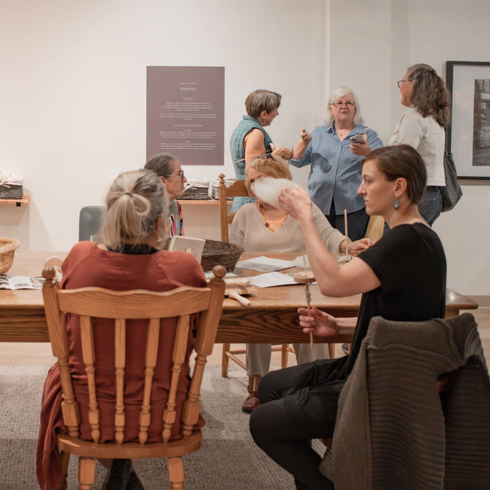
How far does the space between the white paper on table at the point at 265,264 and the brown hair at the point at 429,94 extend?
4.92 ft

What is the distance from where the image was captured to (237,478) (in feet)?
7.26

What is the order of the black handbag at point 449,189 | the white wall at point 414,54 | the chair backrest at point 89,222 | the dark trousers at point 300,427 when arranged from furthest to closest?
the white wall at point 414,54 < the black handbag at point 449,189 < the chair backrest at point 89,222 < the dark trousers at point 300,427

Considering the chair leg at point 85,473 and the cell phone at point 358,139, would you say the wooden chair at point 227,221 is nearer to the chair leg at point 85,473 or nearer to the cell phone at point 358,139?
the cell phone at point 358,139

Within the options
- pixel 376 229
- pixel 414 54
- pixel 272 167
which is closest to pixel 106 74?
pixel 414 54

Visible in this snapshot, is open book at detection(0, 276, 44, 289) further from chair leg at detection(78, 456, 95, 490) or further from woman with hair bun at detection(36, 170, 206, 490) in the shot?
chair leg at detection(78, 456, 95, 490)

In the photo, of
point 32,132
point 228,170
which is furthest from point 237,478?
point 32,132

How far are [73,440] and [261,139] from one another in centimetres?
272

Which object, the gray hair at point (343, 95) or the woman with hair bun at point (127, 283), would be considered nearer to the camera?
the woman with hair bun at point (127, 283)

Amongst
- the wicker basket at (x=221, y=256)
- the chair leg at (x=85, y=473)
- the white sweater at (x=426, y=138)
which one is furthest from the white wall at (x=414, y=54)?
the chair leg at (x=85, y=473)

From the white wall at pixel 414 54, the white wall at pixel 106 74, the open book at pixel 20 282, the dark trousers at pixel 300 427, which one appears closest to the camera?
the dark trousers at pixel 300 427

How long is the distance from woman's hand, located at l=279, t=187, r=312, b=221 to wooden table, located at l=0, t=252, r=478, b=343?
0.98 ft

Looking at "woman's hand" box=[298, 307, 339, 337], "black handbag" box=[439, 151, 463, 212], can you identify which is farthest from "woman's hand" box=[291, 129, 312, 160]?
"woman's hand" box=[298, 307, 339, 337]

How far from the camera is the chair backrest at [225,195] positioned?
3100 millimetres

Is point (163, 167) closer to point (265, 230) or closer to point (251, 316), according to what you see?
point (265, 230)
